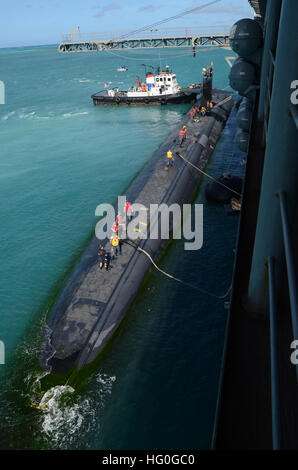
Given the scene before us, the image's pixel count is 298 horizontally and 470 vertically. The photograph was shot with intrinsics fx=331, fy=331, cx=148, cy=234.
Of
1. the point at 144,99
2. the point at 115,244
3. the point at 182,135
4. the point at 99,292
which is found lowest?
the point at 99,292

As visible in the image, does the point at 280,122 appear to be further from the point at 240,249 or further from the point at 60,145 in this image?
the point at 60,145

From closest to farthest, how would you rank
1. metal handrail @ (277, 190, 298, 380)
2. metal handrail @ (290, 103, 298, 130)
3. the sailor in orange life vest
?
metal handrail @ (277, 190, 298, 380) → metal handrail @ (290, 103, 298, 130) → the sailor in orange life vest

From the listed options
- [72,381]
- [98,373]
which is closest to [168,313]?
[98,373]

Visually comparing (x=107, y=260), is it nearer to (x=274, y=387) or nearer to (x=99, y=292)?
(x=99, y=292)

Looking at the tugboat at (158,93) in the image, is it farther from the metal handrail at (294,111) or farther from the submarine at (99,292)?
the metal handrail at (294,111)

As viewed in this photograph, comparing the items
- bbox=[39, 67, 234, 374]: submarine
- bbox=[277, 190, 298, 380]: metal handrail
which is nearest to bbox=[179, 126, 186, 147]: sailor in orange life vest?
bbox=[39, 67, 234, 374]: submarine

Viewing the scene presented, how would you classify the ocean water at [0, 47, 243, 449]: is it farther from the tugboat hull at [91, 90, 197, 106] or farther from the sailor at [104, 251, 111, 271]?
the tugboat hull at [91, 90, 197, 106]

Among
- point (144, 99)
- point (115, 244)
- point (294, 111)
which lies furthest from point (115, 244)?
point (144, 99)

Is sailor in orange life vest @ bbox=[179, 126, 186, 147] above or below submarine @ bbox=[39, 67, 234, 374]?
above
